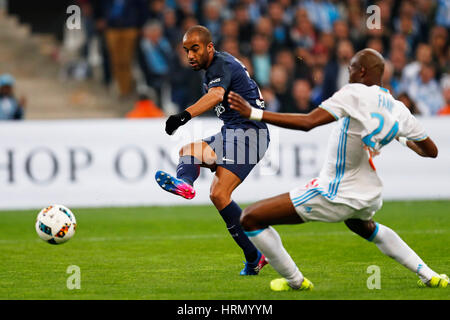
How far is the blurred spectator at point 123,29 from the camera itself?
1797 centimetres

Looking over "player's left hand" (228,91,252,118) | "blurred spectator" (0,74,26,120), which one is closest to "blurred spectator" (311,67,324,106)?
"blurred spectator" (0,74,26,120)

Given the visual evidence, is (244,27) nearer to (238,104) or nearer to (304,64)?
(304,64)

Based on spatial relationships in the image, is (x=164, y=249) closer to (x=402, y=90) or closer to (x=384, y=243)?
(x=384, y=243)

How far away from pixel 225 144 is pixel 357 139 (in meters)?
1.73

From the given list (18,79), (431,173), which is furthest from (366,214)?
(18,79)

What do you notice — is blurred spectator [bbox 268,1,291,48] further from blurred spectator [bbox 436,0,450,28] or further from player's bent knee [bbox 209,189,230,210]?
player's bent knee [bbox 209,189,230,210]

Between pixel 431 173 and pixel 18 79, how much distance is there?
10.4m

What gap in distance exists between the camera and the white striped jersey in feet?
20.2

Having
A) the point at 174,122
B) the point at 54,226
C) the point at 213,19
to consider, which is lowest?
the point at 54,226

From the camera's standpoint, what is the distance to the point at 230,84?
7.79 meters

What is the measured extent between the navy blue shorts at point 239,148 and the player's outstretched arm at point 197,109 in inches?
17.8

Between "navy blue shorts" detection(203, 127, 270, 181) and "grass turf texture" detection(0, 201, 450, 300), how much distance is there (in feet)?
3.29

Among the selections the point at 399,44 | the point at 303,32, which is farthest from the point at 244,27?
the point at 399,44

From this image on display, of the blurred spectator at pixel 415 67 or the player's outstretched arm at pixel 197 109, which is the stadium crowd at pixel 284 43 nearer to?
the blurred spectator at pixel 415 67
